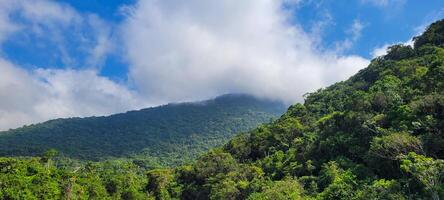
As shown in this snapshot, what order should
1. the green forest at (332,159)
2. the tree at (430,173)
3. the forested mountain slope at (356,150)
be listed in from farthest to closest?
the green forest at (332,159), the forested mountain slope at (356,150), the tree at (430,173)

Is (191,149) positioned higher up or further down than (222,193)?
higher up

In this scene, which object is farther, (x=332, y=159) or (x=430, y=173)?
(x=332, y=159)

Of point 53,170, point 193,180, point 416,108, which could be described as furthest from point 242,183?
point 53,170

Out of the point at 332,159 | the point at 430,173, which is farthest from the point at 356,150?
the point at 430,173

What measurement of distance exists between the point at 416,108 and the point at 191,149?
13919 centimetres

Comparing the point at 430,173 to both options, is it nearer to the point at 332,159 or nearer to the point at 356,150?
the point at 356,150

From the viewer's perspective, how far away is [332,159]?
43750 millimetres

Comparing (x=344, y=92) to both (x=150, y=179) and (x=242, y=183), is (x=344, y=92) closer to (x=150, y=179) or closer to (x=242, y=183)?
(x=242, y=183)

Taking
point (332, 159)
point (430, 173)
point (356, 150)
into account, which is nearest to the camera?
point (430, 173)

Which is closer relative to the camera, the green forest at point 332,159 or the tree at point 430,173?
the tree at point 430,173

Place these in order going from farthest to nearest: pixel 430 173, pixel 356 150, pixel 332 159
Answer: pixel 332 159 → pixel 356 150 → pixel 430 173

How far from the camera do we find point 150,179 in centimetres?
7025

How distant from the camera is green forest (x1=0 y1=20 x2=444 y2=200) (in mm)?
31328

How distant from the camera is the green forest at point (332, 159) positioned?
→ 31.3m
